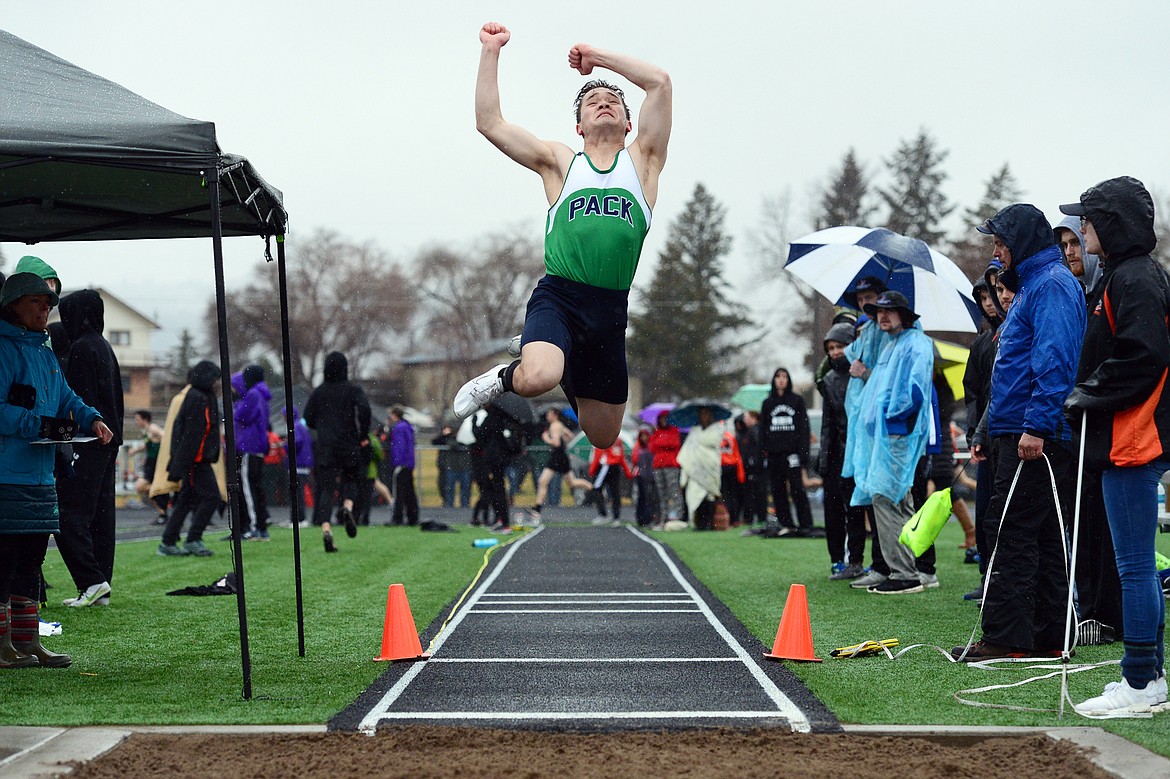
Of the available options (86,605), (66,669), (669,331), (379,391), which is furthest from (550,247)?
(379,391)

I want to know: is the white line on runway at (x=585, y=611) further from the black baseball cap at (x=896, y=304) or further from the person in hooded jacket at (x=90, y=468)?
the person in hooded jacket at (x=90, y=468)

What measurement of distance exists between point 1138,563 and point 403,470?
16.3m

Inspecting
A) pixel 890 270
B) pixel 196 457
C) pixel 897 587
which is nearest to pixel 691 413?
pixel 890 270

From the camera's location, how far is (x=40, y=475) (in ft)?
20.6

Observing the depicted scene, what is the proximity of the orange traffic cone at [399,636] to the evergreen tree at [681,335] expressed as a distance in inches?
2300

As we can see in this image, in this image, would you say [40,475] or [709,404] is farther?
[709,404]

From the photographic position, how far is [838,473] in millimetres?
10922

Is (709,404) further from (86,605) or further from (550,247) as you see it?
(550,247)

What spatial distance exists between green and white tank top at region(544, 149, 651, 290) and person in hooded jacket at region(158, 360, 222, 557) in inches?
303

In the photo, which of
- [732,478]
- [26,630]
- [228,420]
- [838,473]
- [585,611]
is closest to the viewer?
[228,420]

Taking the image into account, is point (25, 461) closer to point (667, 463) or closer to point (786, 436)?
point (786, 436)

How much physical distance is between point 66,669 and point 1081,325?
545cm

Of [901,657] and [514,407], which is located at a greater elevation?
[514,407]

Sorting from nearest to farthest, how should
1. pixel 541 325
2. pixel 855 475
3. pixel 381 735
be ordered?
1. pixel 381 735
2. pixel 541 325
3. pixel 855 475
